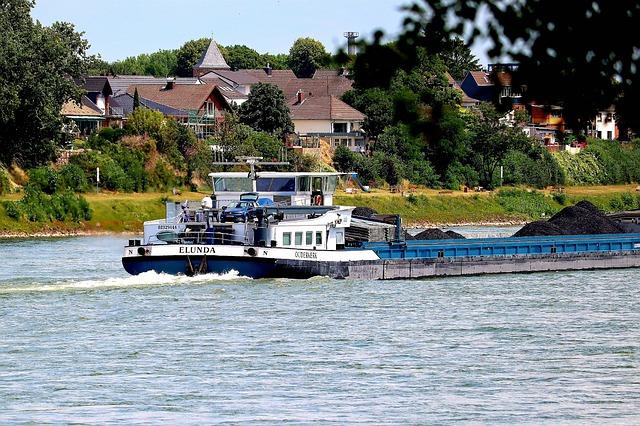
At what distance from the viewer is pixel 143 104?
97.6m

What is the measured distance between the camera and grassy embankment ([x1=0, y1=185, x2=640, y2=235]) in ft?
206

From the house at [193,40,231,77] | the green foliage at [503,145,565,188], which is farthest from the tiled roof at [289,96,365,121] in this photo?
the house at [193,40,231,77]

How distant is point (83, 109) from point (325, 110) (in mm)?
16258

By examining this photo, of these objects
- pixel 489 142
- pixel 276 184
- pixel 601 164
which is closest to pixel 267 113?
pixel 489 142

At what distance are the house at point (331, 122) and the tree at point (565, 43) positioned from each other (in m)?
83.4

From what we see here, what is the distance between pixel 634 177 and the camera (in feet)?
349

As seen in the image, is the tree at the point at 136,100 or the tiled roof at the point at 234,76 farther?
the tiled roof at the point at 234,76

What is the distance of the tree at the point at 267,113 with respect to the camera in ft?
297

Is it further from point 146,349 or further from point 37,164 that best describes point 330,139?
point 146,349

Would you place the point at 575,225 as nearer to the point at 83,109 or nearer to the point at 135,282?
the point at 135,282

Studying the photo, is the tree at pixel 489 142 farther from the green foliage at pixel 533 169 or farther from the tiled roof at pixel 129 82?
the tiled roof at pixel 129 82

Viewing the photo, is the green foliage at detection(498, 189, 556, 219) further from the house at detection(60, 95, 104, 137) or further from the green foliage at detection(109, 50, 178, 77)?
the green foliage at detection(109, 50, 178, 77)

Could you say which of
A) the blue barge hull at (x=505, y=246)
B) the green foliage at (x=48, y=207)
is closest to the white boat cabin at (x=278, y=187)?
the blue barge hull at (x=505, y=246)

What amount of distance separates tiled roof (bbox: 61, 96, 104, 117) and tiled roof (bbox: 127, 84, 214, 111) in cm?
550
